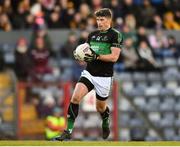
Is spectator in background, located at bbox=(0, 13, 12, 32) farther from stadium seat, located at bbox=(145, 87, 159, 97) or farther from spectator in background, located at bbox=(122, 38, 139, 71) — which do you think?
stadium seat, located at bbox=(145, 87, 159, 97)

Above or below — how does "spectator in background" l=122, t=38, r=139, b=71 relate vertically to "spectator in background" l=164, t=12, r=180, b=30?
below

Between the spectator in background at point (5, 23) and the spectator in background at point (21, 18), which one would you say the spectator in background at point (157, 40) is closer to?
the spectator in background at point (21, 18)

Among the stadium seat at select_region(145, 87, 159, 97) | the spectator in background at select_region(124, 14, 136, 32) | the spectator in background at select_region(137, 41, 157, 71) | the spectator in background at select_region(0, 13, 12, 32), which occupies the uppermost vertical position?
the spectator in background at select_region(0, 13, 12, 32)

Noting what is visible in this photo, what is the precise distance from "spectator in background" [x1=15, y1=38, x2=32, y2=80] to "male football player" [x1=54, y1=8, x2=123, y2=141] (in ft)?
22.7

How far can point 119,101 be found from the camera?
813 inches

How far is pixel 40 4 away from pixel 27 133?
4185 mm

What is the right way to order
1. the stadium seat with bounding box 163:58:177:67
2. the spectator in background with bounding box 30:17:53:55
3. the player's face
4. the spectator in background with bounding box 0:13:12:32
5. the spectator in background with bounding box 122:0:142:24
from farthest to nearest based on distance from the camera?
the spectator in background with bounding box 122:0:142:24 → the stadium seat with bounding box 163:58:177:67 → the spectator in background with bounding box 0:13:12:32 → the spectator in background with bounding box 30:17:53:55 → the player's face

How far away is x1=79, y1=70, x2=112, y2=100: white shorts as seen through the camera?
45.5 feet

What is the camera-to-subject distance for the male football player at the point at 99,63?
13.6 m

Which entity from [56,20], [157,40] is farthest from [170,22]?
[56,20]

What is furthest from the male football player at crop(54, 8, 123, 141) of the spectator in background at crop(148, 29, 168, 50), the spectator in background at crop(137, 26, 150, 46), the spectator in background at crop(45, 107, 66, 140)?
the spectator in background at crop(148, 29, 168, 50)

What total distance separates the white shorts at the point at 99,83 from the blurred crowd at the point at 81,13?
812cm

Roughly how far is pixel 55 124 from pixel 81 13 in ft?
13.8

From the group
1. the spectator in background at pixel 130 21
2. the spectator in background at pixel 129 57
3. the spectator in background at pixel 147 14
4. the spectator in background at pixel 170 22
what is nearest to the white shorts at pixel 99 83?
the spectator in background at pixel 129 57
